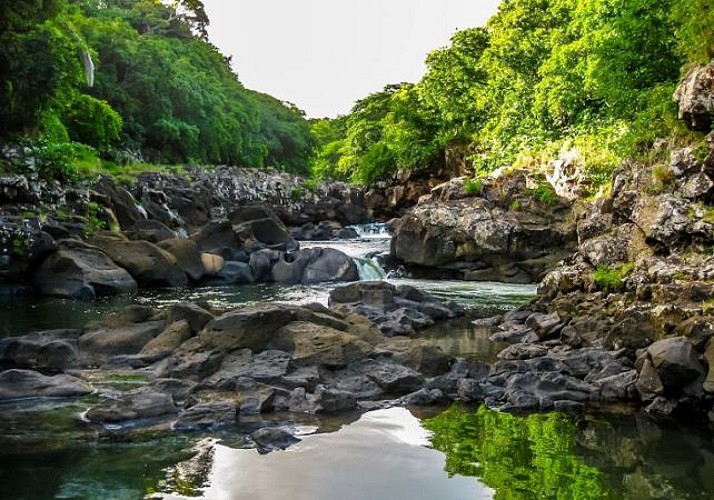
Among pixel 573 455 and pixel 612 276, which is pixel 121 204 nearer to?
pixel 612 276

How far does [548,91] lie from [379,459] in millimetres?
27609

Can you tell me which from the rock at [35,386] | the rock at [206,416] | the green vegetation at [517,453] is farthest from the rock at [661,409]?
the rock at [35,386]

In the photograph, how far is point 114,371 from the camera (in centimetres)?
1327

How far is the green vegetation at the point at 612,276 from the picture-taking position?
658 inches

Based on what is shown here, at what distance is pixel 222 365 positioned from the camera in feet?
42.6

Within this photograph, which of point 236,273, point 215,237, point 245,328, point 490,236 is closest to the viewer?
point 245,328

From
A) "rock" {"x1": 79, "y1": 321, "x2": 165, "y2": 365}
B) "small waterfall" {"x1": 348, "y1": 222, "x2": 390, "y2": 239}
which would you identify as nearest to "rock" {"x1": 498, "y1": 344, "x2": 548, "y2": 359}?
"rock" {"x1": 79, "y1": 321, "x2": 165, "y2": 365}

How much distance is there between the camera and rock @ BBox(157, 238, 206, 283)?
27609 mm

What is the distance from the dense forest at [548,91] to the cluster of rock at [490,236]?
234 centimetres

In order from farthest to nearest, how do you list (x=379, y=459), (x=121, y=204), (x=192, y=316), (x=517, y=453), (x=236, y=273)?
(x=121, y=204) → (x=236, y=273) → (x=192, y=316) → (x=517, y=453) → (x=379, y=459)

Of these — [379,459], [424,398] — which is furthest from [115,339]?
[379,459]

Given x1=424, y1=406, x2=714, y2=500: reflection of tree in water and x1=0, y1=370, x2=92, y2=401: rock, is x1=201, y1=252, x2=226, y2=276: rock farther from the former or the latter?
x1=424, y1=406, x2=714, y2=500: reflection of tree in water

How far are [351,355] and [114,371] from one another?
4.29 m

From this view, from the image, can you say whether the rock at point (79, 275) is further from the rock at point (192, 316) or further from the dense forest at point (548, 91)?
the dense forest at point (548, 91)
